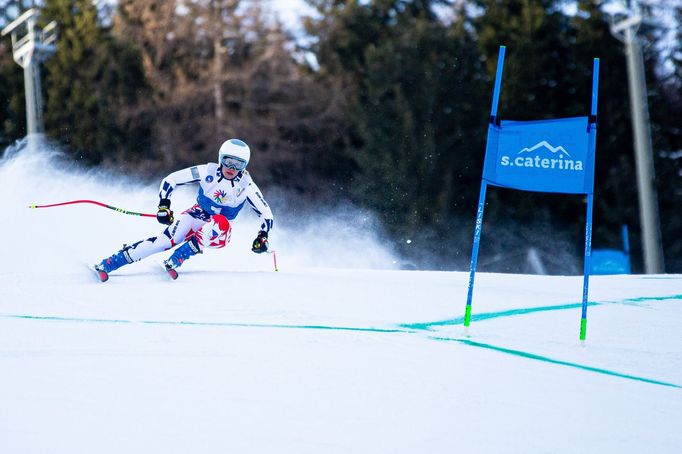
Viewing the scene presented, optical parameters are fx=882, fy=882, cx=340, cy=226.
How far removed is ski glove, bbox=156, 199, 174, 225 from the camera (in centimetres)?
830

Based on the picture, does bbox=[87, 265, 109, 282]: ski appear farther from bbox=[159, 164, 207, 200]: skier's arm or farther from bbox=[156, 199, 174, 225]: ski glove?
bbox=[159, 164, 207, 200]: skier's arm

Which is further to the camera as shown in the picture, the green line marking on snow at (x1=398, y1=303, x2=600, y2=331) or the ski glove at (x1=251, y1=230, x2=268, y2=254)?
the ski glove at (x1=251, y1=230, x2=268, y2=254)

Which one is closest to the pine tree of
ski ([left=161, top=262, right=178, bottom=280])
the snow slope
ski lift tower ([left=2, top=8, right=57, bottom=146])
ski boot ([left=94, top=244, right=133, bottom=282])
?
ski lift tower ([left=2, top=8, right=57, bottom=146])

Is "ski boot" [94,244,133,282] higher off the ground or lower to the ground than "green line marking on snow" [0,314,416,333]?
higher

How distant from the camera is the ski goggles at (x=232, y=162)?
835 centimetres

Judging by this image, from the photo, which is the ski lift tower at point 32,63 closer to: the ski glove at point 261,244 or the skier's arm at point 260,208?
the skier's arm at point 260,208

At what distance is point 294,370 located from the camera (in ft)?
15.8

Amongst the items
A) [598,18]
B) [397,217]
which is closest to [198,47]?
[397,217]

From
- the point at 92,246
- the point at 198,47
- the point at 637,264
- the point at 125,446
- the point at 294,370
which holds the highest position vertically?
the point at 198,47

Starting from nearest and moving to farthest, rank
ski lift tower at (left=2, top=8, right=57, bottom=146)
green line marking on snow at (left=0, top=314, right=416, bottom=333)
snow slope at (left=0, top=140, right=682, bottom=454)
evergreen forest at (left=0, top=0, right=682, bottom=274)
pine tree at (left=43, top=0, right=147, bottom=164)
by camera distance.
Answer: snow slope at (left=0, top=140, right=682, bottom=454) → green line marking on snow at (left=0, top=314, right=416, bottom=333) → ski lift tower at (left=2, top=8, right=57, bottom=146) → evergreen forest at (left=0, top=0, right=682, bottom=274) → pine tree at (left=43, top=0, right=147, bottom=164)

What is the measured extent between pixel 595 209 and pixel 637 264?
72.5 inches

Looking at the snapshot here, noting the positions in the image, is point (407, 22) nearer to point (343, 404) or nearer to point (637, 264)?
point (637, 264)

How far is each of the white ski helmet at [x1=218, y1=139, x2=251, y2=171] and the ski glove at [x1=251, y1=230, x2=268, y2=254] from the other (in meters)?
0.78

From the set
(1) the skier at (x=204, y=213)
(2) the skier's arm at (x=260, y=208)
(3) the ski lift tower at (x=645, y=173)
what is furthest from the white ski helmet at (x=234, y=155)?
(3) the ski lift tower at (x=645, y=173)
